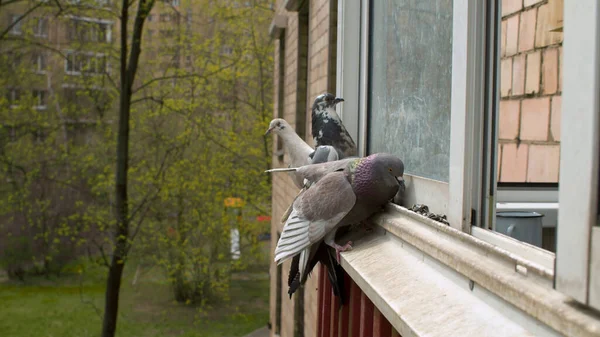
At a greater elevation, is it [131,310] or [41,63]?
[41,63]

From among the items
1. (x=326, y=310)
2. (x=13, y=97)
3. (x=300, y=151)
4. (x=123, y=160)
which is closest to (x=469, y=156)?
(x=300, y=151)

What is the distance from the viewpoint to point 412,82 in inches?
92.0

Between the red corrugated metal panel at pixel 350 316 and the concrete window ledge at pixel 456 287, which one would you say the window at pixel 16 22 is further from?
the concrete window ledge at pixel 456 287

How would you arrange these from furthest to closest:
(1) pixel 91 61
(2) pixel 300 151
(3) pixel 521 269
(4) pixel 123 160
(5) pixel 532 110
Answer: (1) pixel 91 61
(4) pixel 123 160
(5) pixel 532 110
(2) pixel 300 151
(3) pixel 521 269

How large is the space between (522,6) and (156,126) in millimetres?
13602

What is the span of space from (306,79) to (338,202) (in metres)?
4.07

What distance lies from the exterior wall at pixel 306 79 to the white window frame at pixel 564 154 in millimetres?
860

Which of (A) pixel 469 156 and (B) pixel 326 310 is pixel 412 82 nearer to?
(A) pixel 469 156

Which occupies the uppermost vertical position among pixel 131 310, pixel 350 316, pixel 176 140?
pixel 176 140

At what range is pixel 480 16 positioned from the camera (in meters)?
1.62

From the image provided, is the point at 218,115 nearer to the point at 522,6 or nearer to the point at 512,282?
the point at 522,6

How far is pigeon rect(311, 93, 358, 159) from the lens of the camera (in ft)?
9.24

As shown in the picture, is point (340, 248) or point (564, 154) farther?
point (340, 248)

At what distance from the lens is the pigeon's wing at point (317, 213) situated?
2.05 metres
